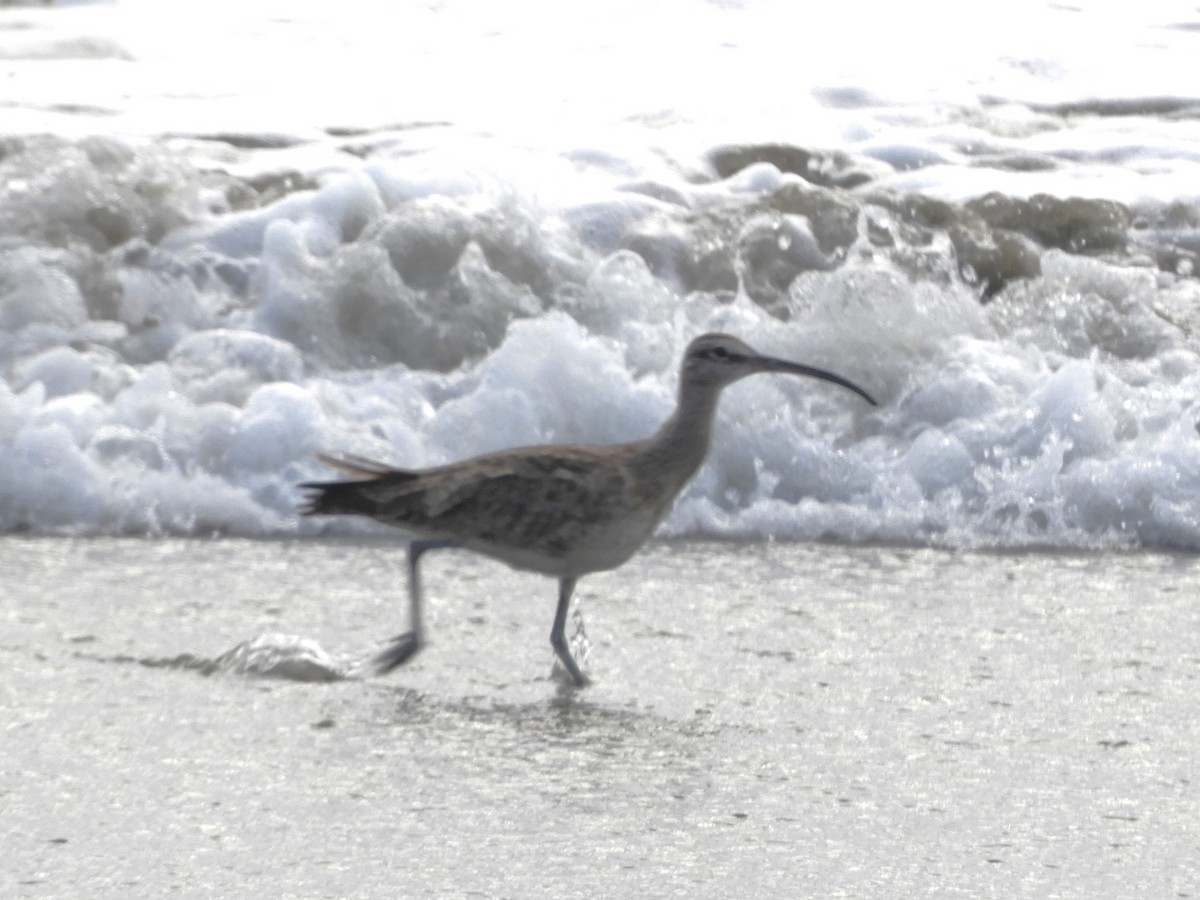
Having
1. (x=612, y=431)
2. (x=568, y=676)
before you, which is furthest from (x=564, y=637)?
(x=612, y=431)

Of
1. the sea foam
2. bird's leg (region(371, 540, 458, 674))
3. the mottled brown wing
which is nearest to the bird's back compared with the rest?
the mottled brown wing

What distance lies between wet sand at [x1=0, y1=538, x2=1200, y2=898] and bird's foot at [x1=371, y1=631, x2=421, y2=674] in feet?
0.17

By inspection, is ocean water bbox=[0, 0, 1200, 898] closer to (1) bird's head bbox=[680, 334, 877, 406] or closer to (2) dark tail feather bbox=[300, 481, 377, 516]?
(2) dark tail feather bbox=[300, 481, 377, 516]

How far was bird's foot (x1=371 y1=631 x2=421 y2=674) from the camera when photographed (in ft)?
15.8

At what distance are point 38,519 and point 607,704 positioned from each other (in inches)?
89.4

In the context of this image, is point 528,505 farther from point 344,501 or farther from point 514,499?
point 344,501

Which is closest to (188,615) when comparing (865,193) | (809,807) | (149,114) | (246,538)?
(246,538)

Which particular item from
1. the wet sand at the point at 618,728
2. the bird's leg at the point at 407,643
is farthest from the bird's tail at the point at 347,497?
the wet sand at the point at 618,728

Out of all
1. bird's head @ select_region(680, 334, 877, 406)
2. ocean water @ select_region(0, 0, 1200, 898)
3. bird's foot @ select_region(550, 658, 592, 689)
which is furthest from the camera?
bird's head @ select_region(680, 334, 877, 406)

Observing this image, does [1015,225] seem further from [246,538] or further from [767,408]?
[246,538]

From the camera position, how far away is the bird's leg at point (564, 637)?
4797mm

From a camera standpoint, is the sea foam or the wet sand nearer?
the wet sand

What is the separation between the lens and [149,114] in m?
9.99

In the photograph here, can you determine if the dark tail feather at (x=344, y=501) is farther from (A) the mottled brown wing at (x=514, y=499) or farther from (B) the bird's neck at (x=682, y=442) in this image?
(B) the bird's neck at (x=682, y=442)
